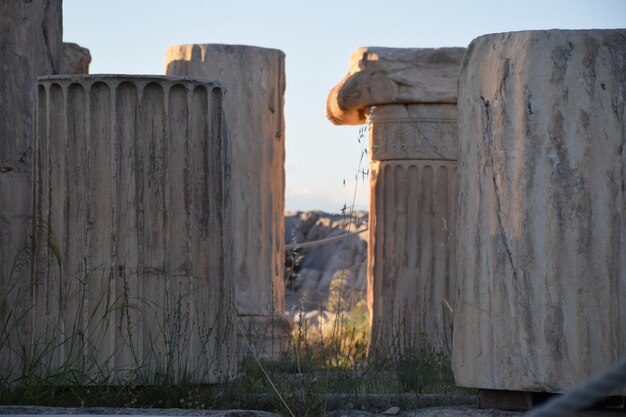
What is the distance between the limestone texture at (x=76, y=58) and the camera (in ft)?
26.7

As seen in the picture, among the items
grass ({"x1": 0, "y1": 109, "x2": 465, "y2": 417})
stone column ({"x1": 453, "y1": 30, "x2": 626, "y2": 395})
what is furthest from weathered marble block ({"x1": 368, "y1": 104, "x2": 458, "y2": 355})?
stone column ({"x1": 453, "y1": 30, "x2": 626, "y2": 395})

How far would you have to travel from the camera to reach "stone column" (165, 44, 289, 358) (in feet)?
31.4

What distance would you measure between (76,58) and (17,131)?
236 cm

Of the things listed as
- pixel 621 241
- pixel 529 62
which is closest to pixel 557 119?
pixel 529 62

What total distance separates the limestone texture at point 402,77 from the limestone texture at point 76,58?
8.03 feet

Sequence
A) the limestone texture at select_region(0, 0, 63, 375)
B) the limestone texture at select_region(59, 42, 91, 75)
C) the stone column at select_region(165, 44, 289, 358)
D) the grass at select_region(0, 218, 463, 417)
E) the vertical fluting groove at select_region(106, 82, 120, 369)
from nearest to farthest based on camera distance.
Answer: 1. the grass at select_region(0, 218, 463, 417)
2. the vertical fluting groove at select_region(106, 82, 120, 369)
3. the limestone texture at select_region(0, 0, 63, 375)
4. the limestone texture at select_region(59, 42, 91, 75)
5. the stone column at select_region(165, 44, 289, 358)

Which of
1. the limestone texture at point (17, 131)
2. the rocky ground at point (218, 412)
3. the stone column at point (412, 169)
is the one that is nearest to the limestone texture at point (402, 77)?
the stone column at point (412, 169)

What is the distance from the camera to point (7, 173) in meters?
5.88

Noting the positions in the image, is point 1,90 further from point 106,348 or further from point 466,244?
point 466,244

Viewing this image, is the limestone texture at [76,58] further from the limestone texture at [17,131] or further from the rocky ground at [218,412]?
the rocky ground at [218,412]

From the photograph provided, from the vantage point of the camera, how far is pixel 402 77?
9.66m

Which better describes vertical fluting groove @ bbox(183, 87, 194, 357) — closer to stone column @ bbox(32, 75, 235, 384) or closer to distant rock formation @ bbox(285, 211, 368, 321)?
stone column @ bbox(32, 75, 235, 384)

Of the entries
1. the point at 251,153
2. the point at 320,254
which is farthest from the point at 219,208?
the point at 320,254

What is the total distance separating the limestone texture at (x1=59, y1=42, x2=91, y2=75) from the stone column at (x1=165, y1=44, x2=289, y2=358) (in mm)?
1457
